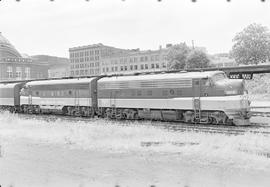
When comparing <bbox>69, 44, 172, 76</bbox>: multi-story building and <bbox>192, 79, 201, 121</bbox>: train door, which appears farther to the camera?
<bbox>69, 44, 172, 76</bbox>: multi-story building

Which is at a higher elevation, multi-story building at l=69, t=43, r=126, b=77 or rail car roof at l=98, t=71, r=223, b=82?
multi-story building at l=69, t=43, r=126, b=77

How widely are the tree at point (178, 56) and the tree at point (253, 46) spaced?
38.9 feet

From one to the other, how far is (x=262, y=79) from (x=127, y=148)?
151ft

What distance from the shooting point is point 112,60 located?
125438 mm

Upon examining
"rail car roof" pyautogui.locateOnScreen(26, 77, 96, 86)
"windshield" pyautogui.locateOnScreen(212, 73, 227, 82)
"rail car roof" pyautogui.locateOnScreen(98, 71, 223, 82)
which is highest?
"rail car roof" pyautogui.locateOnScreen(26, 77, 96, 86)

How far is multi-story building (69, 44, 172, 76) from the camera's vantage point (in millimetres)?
116312

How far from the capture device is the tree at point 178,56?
79000 millimetres

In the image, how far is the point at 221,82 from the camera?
20531 millimetres

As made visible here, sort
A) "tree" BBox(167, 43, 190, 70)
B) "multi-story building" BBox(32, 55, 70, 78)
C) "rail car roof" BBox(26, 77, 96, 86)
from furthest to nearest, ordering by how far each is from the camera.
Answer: "multi-story building" BBox(32, 55, 70, 78), "tree" BBox(167, 43, 190, 70), "rail car roof" BBox(26, 77, 96, 86)

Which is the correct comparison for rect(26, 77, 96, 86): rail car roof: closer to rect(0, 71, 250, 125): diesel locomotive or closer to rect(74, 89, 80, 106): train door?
rect(0, 71, 250, 125): diesel locomotive

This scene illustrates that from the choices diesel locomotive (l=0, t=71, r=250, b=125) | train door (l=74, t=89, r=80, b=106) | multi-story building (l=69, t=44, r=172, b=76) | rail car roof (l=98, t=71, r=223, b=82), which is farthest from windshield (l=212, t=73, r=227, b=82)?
multi-story building (l=69, t=44, r=172, b=76)

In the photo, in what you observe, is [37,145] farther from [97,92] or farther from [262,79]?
[262,79]

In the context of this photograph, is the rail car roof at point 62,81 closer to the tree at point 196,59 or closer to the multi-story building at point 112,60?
the tree at point 196,59

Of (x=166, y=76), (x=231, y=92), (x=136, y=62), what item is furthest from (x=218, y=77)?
(x=136, y=62)
